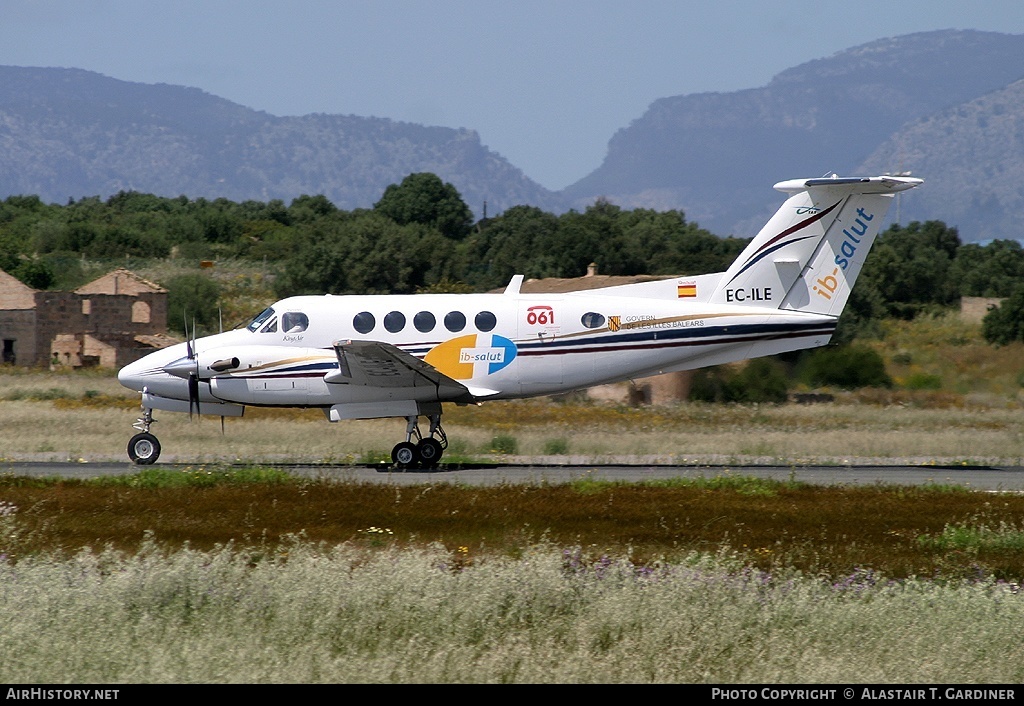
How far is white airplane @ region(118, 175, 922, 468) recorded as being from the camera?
22.3 meters

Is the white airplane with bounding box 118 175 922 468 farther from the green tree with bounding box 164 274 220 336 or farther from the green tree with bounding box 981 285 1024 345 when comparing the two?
the green tree with bounding box 164 274 220 336

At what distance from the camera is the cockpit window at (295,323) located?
891 inches

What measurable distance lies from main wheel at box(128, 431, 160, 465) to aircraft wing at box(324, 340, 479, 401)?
3.48 metres

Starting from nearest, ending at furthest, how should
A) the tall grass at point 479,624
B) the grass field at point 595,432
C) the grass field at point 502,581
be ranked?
1. the tall grass at point 479,624
2. the grass field at point 502,581
3. the grass field at point 595,432

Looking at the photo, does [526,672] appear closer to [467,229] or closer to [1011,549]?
[1011,549]

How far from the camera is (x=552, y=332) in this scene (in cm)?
2234

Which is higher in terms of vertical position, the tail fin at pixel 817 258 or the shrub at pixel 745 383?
the tail fin at pixel 817 258

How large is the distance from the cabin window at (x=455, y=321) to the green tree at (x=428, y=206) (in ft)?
222

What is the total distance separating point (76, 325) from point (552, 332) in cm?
3179

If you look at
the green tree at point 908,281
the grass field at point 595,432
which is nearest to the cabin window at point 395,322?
the grass field at point 595,432

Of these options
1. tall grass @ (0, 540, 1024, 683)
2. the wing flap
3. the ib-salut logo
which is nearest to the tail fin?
the ib-salut logo

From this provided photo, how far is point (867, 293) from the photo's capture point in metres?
54.3

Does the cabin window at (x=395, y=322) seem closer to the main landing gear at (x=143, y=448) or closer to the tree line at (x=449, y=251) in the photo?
the main landing gear at (x=143, y=448)

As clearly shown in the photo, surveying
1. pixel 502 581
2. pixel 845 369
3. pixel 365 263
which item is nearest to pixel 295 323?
pixel 502 581
